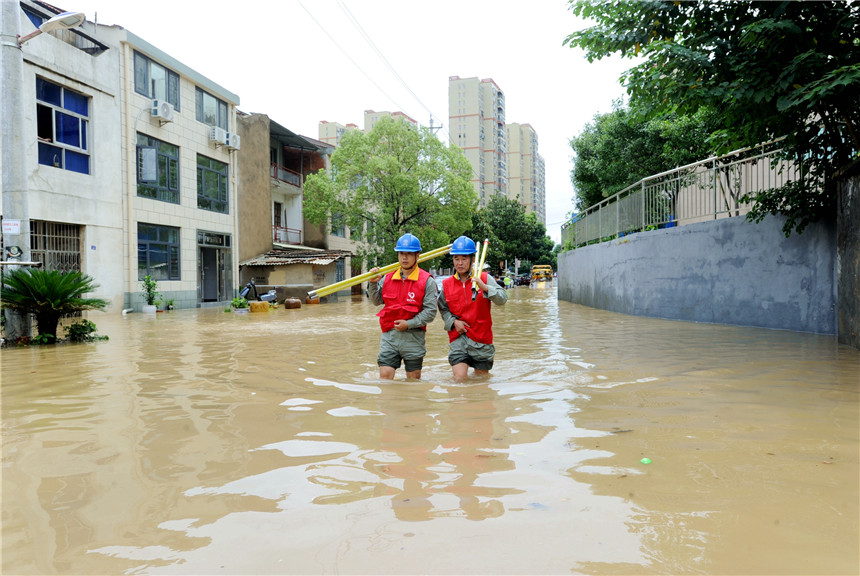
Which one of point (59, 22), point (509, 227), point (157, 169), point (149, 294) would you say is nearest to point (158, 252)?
point (149, 294)

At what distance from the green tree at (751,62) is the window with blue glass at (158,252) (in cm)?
1753

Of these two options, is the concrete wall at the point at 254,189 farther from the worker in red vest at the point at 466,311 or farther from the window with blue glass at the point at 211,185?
the worker in red vest at the point at 466,311

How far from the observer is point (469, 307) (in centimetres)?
656

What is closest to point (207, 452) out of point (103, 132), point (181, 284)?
point (103, 132)

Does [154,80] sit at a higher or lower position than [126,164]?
higher

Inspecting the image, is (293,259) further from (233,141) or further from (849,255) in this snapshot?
(849,255)

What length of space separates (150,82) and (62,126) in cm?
498

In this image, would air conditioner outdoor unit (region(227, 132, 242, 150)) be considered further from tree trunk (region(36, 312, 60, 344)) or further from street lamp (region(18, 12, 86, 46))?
tree trunk (region(36, 312, 60, 344))

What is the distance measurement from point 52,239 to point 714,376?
58.9ft

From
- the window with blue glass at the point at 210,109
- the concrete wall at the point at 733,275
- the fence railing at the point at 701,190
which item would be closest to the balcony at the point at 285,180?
the window with blue glass at the point at 210,109

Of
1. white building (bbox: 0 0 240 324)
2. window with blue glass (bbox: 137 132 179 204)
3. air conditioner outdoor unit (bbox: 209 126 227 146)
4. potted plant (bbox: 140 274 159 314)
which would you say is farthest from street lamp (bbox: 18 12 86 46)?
air conditioner outdoor unit (bbox: 209 126 227 146)

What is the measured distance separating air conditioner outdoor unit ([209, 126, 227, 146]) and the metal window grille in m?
8.42

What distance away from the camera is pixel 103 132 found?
63.9 feet

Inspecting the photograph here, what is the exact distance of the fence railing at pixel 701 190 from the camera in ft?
37.2
